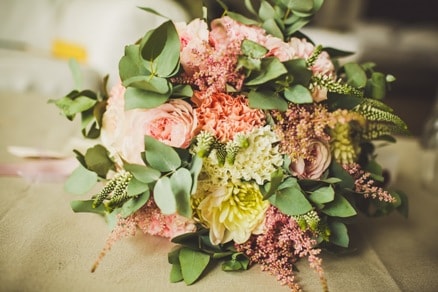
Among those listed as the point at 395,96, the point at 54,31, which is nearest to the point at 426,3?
the point at 395,96

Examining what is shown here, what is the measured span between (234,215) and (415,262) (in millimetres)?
367

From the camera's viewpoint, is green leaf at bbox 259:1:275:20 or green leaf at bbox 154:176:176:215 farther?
green leaf at bbox 259:1:275:20

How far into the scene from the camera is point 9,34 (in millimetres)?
2434

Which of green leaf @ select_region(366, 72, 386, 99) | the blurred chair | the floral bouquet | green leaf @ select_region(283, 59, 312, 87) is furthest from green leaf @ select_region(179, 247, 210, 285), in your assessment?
the blurred chair

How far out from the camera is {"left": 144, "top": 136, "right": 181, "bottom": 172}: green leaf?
2.06 ft

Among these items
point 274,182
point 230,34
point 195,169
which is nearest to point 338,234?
point 274,182

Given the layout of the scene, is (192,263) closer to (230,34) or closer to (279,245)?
(279,245)

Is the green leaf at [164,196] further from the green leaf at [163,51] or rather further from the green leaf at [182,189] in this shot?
the green leaf at [163,51]

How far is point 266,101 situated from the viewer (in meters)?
0.66

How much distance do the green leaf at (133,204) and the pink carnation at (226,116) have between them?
0.14m

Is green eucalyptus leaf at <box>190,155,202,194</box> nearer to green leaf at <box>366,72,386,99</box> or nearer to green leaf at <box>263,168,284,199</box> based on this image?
green leaf at <box>263,168,284,199</box>

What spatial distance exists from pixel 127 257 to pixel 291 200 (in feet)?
0.94

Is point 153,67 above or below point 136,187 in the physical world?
above

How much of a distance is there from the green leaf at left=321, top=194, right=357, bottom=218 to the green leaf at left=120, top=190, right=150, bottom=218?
0.91ft
